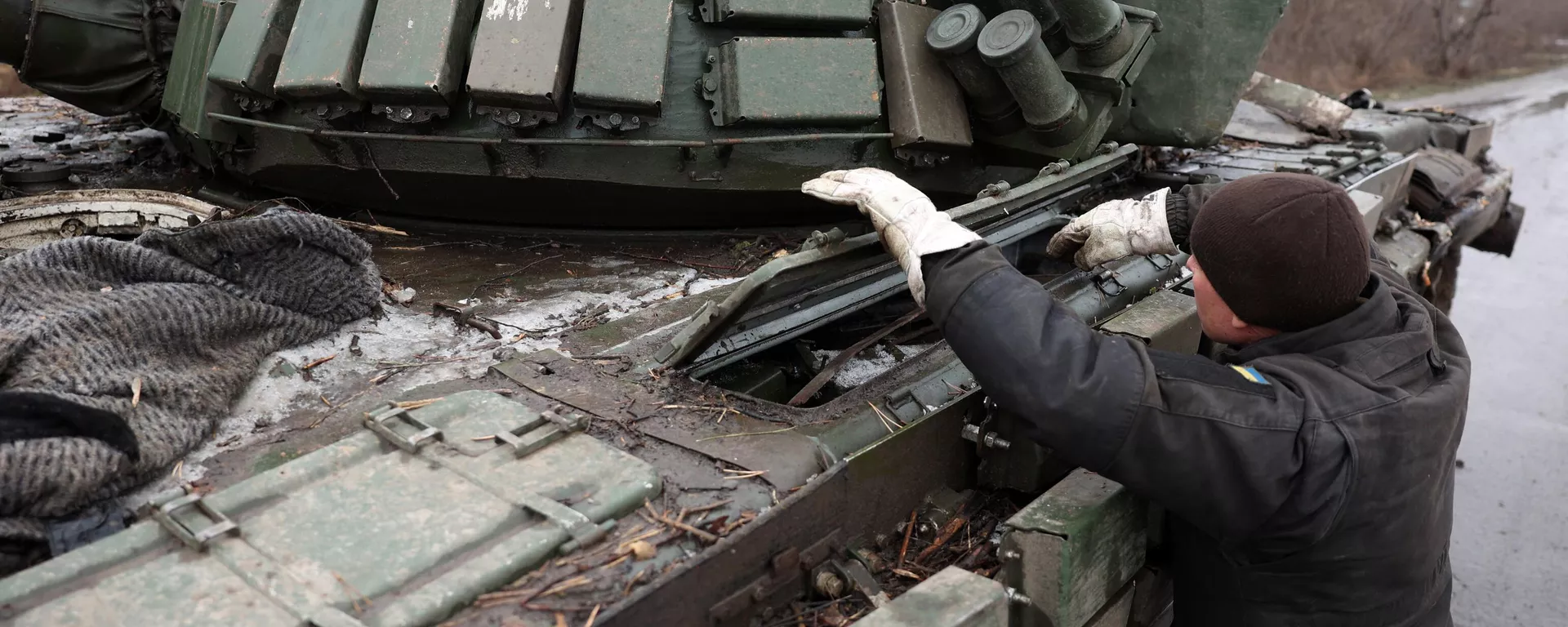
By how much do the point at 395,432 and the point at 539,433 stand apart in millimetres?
292

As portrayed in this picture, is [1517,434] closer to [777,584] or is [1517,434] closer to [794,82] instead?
[794,82]

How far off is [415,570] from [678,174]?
1.92 metres

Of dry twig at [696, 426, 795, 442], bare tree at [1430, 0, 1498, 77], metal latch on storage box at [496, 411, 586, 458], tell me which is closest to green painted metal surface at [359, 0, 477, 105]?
metal latch on storage box at [496, 411, 586, 458]

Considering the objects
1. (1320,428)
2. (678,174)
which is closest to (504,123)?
(678,174)

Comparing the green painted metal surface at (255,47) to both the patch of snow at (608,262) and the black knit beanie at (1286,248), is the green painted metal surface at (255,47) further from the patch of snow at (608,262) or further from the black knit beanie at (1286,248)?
the black knit beanie at (1286,248)

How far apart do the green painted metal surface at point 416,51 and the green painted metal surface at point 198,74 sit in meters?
0.84

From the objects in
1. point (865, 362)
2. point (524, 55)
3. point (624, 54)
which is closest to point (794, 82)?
point (624, 54)

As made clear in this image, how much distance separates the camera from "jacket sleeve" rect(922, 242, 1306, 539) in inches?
79.4

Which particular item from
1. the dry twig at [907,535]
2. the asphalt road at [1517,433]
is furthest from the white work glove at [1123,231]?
the asphalt road at [1517,433]

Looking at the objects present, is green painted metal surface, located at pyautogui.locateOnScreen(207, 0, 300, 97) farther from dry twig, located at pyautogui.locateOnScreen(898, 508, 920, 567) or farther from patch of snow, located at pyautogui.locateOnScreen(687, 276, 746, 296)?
dry twig, located at pyautogui.locateOnScreen(898, 508, 920, 567)

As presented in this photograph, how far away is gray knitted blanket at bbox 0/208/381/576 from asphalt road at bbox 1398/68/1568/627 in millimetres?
4752

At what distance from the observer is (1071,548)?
2236 millimetres

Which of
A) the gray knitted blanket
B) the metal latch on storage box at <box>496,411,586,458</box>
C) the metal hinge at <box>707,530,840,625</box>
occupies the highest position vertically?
the gray knitted blanket

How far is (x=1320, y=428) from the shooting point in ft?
6.68
